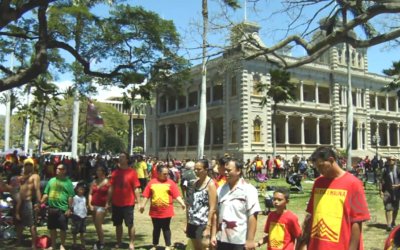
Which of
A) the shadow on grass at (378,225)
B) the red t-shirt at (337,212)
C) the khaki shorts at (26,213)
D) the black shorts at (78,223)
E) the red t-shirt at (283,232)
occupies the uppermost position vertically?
the red t-shirt at (337,212)

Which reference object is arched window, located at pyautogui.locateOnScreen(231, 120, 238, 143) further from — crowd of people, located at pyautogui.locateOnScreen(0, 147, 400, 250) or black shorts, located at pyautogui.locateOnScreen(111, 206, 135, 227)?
black shorts, located at pyautogui.locateOnScreen(111, 206, 135, 227)

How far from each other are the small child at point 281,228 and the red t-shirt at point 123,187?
13.5 feet

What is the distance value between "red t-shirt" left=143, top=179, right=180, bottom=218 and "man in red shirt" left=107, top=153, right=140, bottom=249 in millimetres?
647

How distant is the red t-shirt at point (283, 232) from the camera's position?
5.47m

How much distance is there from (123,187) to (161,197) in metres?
0.96

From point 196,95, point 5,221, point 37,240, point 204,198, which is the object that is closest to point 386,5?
point 204,198

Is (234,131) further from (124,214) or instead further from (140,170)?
(124,214)

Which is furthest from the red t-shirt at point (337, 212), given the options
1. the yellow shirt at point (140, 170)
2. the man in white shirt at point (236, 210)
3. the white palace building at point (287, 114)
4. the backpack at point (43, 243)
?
the white palace building at point (287, 114)

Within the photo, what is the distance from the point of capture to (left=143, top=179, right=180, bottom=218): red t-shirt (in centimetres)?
860

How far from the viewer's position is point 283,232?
5.50 m

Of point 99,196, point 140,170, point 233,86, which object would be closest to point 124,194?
point 99,196

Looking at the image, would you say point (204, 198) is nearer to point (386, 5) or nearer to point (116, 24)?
point (386, 5)

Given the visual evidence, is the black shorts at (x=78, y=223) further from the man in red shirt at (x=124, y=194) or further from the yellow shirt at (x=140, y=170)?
the yellow shirt at (x=140, y=170)

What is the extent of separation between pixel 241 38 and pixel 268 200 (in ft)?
14.1
